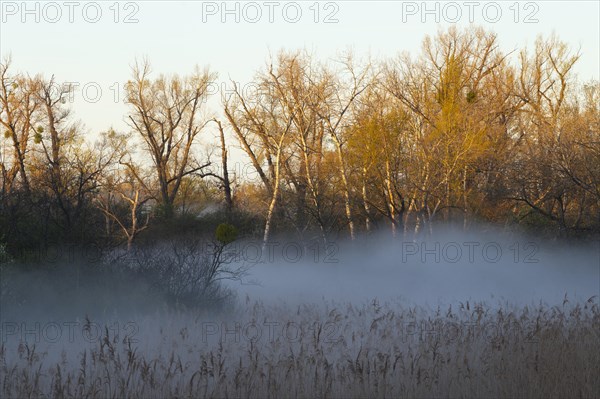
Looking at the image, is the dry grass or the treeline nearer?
the dry grass

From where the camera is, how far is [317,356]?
361 inches

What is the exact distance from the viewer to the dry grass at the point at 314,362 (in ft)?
26.1

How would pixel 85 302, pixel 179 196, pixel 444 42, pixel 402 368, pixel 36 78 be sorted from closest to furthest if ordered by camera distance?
1. pixel 402 368
2. pixel 85 302
3. pixel 444 42
4. pixel 36 78
5. pixel 179 196

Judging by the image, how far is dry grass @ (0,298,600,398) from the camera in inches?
314

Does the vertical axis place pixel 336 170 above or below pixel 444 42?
below

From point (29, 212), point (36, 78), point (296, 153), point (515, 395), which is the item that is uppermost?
point (36, 78)

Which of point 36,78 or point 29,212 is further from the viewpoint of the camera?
point 36,78

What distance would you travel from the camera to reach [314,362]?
8562mm

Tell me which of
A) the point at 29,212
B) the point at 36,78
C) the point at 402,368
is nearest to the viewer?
the point at 402,368

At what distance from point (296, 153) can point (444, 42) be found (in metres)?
9.59

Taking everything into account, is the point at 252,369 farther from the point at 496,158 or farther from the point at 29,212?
the point at 496,158

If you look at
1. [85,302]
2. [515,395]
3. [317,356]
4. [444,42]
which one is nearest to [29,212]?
[85,302]

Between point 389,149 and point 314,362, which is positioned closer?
point 314,362

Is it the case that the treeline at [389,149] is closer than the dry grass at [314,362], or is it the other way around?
the dry grass at [314,362]
